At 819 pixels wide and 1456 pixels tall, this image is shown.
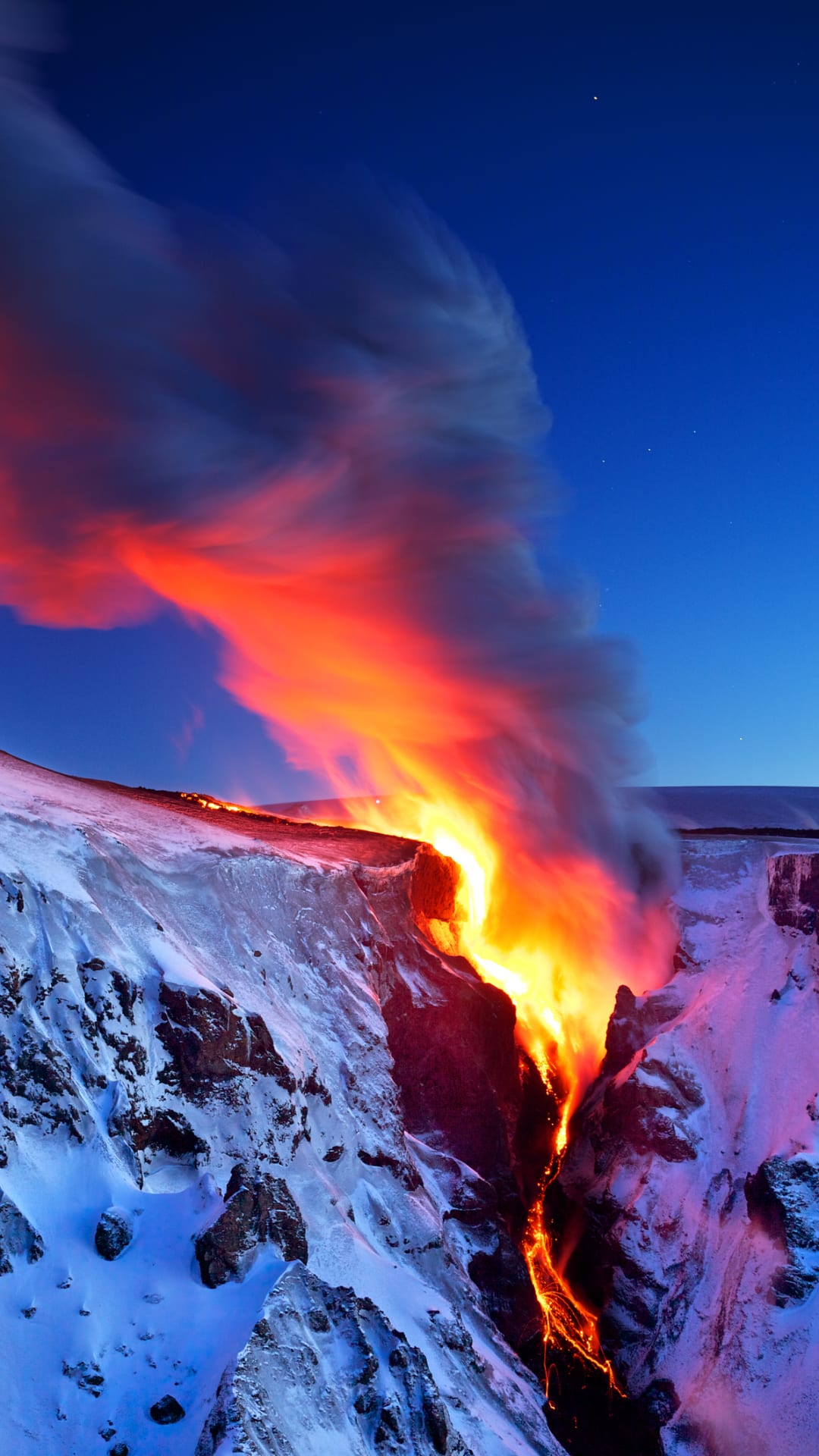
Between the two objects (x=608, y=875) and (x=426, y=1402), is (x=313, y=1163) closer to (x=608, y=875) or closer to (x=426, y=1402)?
(x=426, y=1402)

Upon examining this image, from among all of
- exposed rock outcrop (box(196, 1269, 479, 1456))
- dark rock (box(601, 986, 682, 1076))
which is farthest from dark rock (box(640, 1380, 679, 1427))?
exposed rock outcrop (box(196, 1269, 479, 1456))

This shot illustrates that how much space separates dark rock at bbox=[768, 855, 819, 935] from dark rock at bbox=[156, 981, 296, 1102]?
51.7 meters

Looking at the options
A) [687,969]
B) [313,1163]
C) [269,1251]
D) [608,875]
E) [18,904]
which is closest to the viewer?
[269,1251]

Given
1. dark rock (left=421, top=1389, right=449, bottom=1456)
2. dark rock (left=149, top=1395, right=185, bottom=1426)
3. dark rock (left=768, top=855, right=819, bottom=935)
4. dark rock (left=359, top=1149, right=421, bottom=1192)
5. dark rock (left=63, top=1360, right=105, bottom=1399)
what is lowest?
dark rock (left=421, top=1389, right=449, bottom=1456)

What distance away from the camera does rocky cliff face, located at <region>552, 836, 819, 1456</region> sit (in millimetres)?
61594

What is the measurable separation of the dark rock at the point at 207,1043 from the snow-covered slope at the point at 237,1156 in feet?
0.41

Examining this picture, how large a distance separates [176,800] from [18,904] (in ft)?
116

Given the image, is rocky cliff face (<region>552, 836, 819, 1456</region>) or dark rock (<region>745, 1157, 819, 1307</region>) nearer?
rocky cliff face (<region>552, 836, 819, 1456</region>)

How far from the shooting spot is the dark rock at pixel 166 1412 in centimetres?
3397

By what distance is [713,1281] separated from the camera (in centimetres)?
6831

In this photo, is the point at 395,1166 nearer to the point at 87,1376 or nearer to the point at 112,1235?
the point at 112,1235

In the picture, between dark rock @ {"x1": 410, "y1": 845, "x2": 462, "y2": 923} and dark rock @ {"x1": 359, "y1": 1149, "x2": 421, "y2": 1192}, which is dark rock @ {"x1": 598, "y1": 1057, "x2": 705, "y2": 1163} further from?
dark rock @ {"x1": 359, "y1": 1149, "x2": 421, "y2": 1192}

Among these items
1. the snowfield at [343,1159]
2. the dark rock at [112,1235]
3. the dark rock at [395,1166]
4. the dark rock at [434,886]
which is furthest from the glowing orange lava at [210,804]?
the dark rock at [112,1235]

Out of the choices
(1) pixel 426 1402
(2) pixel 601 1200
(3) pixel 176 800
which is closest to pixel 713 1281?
(2) pixel 601 1200
